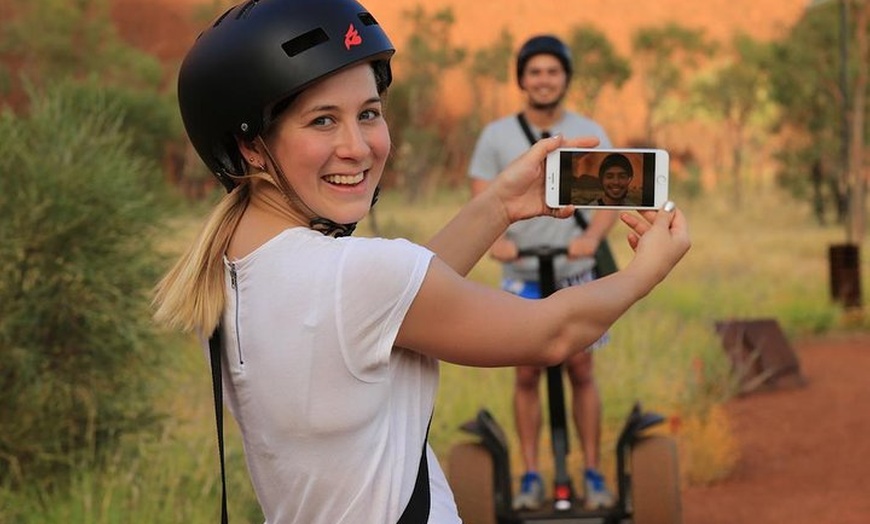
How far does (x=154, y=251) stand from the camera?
6047 mm

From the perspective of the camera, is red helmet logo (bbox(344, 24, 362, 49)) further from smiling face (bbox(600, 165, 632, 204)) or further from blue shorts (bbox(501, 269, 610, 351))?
blue shorts (bbox(501, 269, 610, 351))

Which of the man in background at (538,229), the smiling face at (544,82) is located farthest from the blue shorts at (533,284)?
the smiling face at (544,82)

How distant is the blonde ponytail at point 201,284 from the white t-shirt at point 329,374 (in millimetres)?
26

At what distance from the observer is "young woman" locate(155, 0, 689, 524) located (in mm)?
2107

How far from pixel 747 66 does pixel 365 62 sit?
36030 mm

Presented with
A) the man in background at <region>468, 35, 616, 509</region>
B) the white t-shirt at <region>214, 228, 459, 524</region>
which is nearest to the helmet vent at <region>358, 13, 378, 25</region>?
the white t-shirt at <region>214, 228, 459, 524</region>

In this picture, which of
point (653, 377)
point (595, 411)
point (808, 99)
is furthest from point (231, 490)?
point (808, 99)

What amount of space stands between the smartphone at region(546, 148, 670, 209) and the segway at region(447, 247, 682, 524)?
8.16 feet

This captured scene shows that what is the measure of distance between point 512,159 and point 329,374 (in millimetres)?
3972

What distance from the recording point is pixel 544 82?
5.94 metres

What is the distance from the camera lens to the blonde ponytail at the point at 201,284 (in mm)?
2240

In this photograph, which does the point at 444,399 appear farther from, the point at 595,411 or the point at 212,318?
the point at 212,318

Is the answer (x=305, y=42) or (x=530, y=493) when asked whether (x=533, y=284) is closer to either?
(x=530, y=493)

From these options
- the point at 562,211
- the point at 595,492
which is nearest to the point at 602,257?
the point at 595,492
